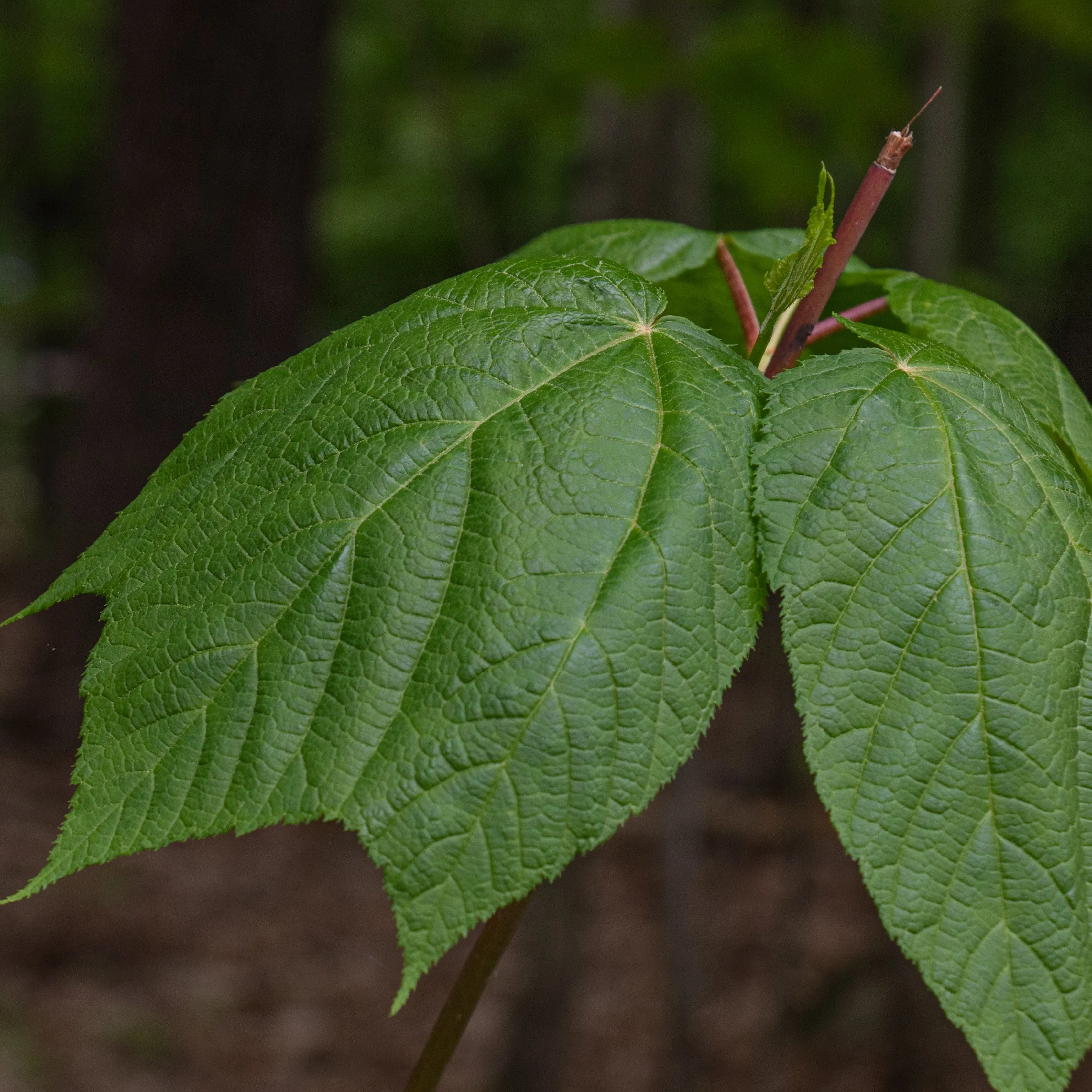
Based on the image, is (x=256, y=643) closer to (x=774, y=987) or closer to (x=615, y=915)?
(x=774, y=987)

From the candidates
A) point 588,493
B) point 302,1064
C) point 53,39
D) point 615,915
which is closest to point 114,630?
point 588,493

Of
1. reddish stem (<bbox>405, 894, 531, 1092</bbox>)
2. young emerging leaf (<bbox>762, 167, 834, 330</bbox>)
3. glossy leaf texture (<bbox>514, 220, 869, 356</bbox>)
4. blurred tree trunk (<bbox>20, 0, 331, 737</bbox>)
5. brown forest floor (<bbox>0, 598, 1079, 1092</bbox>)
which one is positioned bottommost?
brown forest floor (<bbox>0, 598, 1079, 1092</bbox>)

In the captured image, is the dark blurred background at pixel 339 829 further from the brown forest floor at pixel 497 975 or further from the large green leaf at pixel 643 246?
the large green leaf at pixel 643 246

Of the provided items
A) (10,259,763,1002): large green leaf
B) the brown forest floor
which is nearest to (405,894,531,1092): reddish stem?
(10,259,763,1002): large green leaf

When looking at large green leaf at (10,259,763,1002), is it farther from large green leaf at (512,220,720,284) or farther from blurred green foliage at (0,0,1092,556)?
blurred green foliage at (0,0,1092,556)

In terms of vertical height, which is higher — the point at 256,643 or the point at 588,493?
the point at 588,493

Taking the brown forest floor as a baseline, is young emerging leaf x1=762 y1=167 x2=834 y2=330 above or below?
above

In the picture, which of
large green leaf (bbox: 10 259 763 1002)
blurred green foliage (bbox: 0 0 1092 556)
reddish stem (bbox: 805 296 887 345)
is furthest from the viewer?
blurred green foliage (bbox: 0 0 1092 556)

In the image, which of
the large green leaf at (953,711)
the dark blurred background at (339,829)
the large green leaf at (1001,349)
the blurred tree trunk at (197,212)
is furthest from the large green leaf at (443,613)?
the blurred tree trunk at (197,212)
